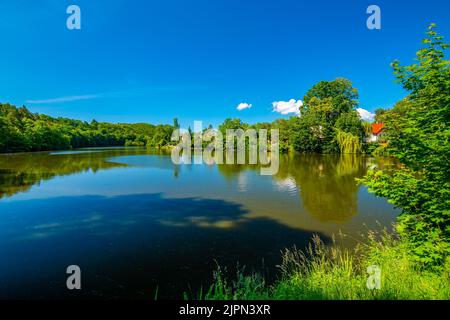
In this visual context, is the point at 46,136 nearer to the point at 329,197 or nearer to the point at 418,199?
the point at 329,197

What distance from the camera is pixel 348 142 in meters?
44.2

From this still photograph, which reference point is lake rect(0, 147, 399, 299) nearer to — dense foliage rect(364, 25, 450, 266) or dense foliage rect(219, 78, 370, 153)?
dense foliage rect(364, 25, 450, 266)

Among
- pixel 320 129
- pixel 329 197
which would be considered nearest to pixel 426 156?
pixel 329 197

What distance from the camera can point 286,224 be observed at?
9664 millimetres

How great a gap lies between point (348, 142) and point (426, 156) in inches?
1732

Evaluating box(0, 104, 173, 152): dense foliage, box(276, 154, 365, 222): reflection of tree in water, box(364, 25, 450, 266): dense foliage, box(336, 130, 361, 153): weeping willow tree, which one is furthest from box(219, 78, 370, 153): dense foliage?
box(0, 104, 173, 152): dense foliage

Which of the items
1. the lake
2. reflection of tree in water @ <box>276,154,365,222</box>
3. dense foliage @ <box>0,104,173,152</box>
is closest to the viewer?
the lake

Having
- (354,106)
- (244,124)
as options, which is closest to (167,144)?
(244,124)

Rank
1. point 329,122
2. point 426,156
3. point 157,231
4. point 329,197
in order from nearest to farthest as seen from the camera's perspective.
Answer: point 426,156, point 157,231, point 329,197, point 329,122

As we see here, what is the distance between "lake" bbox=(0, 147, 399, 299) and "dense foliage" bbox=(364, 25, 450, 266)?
6.74ft

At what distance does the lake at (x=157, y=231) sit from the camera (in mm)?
5871

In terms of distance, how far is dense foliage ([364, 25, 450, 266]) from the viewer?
14.0 feet

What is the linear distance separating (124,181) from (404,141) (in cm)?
1868
